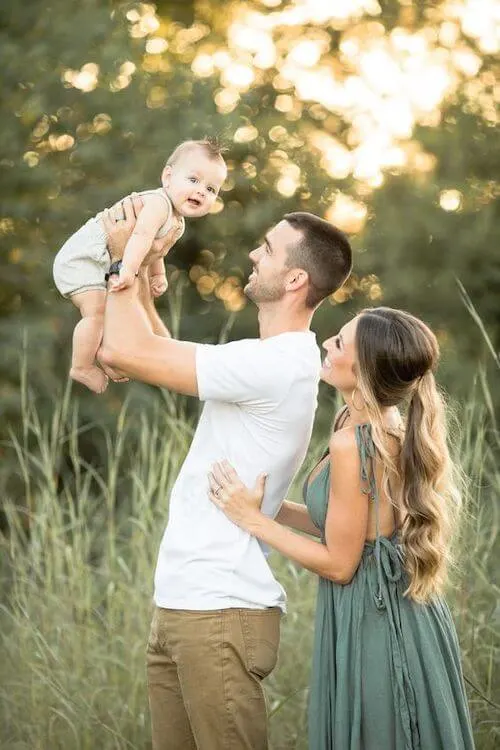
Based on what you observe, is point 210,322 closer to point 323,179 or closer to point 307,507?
point 323,179

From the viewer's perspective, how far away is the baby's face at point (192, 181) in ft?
A: 9.94

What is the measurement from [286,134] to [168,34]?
1537 mm

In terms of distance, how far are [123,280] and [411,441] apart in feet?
2.64

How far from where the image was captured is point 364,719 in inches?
109

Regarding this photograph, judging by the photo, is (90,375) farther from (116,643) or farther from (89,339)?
(116,643)

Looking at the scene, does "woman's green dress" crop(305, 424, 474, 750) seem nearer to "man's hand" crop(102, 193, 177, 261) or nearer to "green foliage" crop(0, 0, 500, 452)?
"man's hand" crop(102, 193, 177, 261)

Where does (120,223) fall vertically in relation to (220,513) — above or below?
above

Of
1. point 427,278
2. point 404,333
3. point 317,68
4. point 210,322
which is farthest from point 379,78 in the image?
point 404,333

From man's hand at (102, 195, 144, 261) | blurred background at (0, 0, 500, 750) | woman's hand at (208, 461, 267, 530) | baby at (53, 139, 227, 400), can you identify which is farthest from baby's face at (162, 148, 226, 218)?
blurred background at (0, 0, 500, 750)

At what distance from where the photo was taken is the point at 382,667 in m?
2.77

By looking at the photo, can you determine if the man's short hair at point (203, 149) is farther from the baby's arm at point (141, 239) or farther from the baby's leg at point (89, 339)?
the baby's leg at point (89, 339)

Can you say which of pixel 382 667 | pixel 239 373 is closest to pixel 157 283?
pixel 239 373

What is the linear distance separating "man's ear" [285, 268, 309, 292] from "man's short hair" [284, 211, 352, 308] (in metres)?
0.01

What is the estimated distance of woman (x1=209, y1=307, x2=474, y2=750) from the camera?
2.75 m
